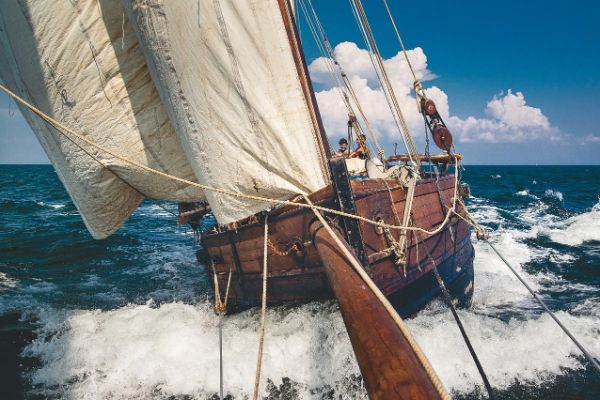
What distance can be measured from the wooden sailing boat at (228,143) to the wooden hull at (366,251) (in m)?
0.02

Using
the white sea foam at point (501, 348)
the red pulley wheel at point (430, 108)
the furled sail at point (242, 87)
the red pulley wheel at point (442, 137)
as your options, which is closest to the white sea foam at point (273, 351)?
the white sea foam at point (501, 348)

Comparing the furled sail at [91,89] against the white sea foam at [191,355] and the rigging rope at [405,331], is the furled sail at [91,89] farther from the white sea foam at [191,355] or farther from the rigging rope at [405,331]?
the rigging rope at [405,331]

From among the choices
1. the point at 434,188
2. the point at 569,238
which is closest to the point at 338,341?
the point at 434,188

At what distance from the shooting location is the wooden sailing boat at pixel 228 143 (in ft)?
11.1

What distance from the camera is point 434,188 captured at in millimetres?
5414

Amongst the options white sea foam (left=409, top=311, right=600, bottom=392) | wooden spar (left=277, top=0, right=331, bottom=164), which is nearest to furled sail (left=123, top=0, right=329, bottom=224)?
wooden spar (left=277, top=0, right=331, bottom=164)

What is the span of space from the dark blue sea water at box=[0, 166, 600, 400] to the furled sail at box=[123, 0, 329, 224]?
2290 mm

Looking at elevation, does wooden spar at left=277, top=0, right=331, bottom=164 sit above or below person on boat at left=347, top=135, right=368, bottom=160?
above

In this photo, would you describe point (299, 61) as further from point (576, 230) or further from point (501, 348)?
point (576, 230)

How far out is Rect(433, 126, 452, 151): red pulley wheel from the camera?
20.4ft

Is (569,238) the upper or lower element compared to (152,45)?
lower

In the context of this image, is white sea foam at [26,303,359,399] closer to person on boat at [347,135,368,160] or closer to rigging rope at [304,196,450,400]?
rigging rope at [304,196,450,400]

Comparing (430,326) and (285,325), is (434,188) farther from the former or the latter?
(285,325)

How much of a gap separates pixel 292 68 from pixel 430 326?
403 cm
